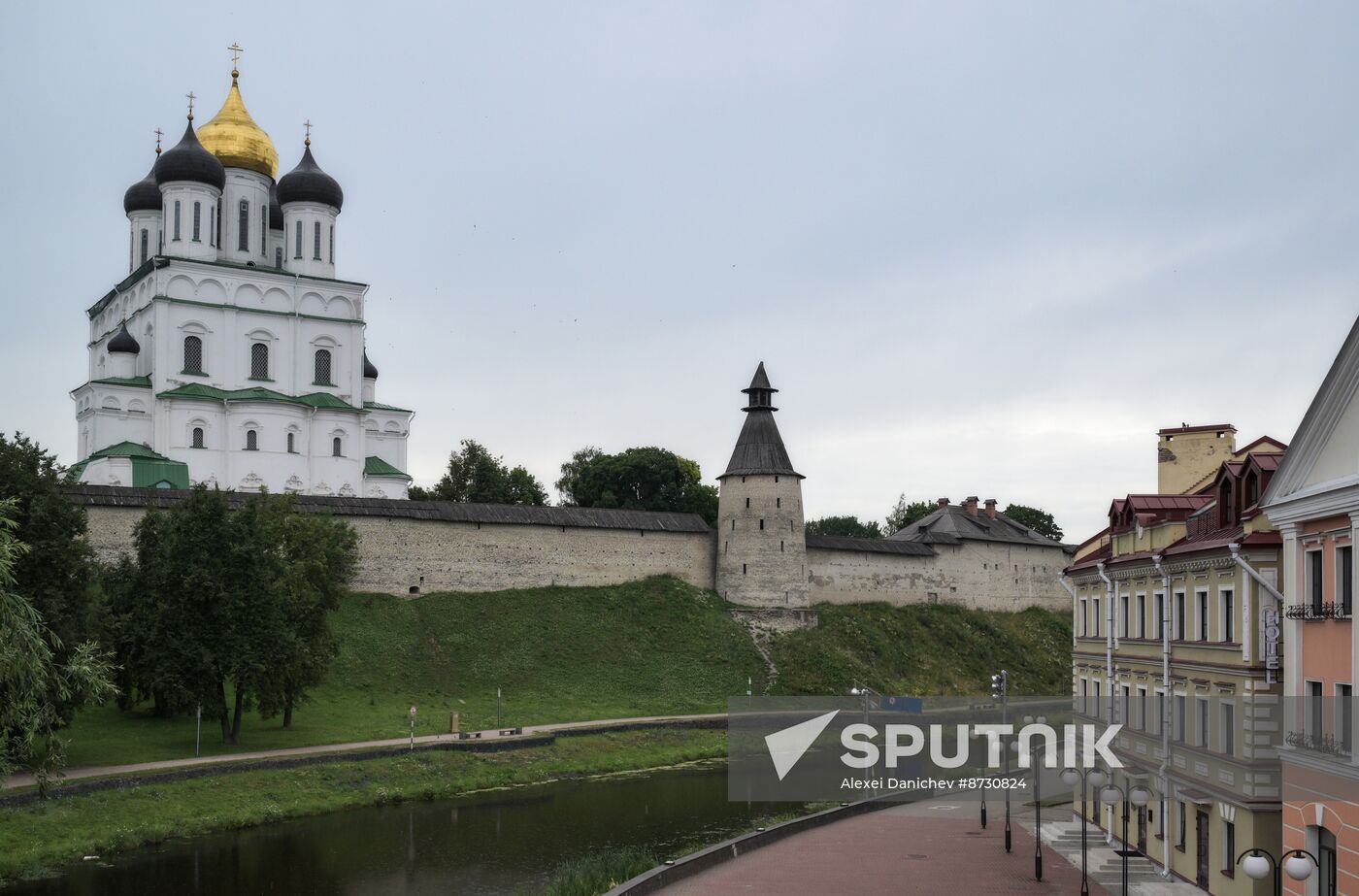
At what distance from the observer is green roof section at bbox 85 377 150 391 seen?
A: 50156 mm

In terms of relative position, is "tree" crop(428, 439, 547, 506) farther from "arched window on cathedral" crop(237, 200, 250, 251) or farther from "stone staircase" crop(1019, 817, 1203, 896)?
"stone staircase" crop(1019, 817, 1203, 896)

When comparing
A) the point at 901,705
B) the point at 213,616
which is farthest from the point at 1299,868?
the point at 901,705

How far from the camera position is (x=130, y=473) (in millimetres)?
48000

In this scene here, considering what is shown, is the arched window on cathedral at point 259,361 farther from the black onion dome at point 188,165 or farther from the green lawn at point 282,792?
the green lawn at point 282,792

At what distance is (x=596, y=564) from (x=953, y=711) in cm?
1308

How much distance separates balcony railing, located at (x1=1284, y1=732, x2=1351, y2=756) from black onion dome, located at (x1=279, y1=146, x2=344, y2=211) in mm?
47246

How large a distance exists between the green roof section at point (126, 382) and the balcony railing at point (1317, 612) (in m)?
45.2

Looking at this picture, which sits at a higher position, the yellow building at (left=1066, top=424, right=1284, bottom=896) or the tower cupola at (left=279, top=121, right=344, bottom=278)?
the tower cupola at (left=279, top=121, right=344, bottom=278)

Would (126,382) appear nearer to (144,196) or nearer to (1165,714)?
(144,196)

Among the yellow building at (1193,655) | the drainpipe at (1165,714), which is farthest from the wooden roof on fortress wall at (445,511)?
the drainpipe at (1165,714)

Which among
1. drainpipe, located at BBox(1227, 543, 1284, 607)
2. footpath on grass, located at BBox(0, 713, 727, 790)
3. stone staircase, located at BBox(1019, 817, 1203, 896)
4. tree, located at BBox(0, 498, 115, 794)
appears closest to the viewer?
drainpipe, located at BBox(1227, 543, 1284, 607)

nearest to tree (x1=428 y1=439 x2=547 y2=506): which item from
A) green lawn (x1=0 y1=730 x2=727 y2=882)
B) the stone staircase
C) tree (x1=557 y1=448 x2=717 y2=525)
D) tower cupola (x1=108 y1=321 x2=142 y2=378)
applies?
tree (x1=557 y1=448 x2=717 y2=525)

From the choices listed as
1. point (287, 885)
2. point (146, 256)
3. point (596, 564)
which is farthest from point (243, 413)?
point (287, 885)

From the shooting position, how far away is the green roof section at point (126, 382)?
50.2m
